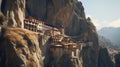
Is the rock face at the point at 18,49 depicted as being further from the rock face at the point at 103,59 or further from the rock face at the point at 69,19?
the rock face at the point at 103,59

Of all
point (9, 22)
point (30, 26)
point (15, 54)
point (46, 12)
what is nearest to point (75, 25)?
point (46, 12)

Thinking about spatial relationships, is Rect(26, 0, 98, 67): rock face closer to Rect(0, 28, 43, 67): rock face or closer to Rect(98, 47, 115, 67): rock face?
Rect(98, 47, 115, 67): rock face

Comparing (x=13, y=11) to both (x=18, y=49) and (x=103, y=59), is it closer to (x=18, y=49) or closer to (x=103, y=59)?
(x=18, y=49)

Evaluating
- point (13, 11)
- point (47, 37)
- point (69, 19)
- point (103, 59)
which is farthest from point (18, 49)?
point (103, 59)

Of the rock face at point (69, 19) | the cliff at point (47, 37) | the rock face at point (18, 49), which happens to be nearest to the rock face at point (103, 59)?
the cliff at point (47, 37)

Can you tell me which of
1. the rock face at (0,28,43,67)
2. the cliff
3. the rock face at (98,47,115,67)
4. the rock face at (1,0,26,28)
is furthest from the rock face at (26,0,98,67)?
the rock face at (0,28,43,67)

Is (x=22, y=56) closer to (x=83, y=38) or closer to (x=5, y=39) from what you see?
(x=5, y=39)
